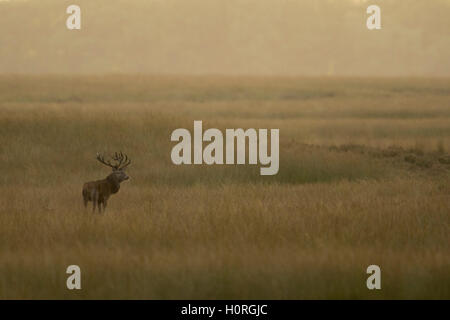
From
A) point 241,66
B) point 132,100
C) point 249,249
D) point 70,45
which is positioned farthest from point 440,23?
point 249,249

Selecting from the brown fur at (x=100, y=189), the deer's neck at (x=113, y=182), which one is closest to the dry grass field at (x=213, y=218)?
the brown fur at (x=100, y=189)

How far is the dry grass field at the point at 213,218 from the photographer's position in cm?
806

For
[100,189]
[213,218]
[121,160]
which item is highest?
[121,160]

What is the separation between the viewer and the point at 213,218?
10891mm

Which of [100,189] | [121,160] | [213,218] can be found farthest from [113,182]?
[213,218]

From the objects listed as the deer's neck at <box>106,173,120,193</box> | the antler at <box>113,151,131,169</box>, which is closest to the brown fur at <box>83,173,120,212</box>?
the deer's neck at <box>106,173,120,193</box>

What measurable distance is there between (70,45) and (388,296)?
303 feet

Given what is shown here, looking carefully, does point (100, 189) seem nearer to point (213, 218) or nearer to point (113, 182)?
point (113, 182)

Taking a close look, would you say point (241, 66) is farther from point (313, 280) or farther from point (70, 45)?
point (313, 280)

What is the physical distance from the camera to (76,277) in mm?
8125

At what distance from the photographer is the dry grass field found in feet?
26.5

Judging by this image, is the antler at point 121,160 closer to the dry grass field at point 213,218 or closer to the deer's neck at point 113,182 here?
the deer's neck at point 113,182

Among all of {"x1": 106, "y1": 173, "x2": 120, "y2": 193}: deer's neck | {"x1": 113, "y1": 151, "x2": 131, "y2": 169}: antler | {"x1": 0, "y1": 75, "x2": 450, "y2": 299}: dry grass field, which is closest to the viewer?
{"x1": 0, "y1": 75, "x2": 450, "y2": 299}: dry grass field

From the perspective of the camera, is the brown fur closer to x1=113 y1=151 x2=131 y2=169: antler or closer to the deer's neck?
the deer's neck
